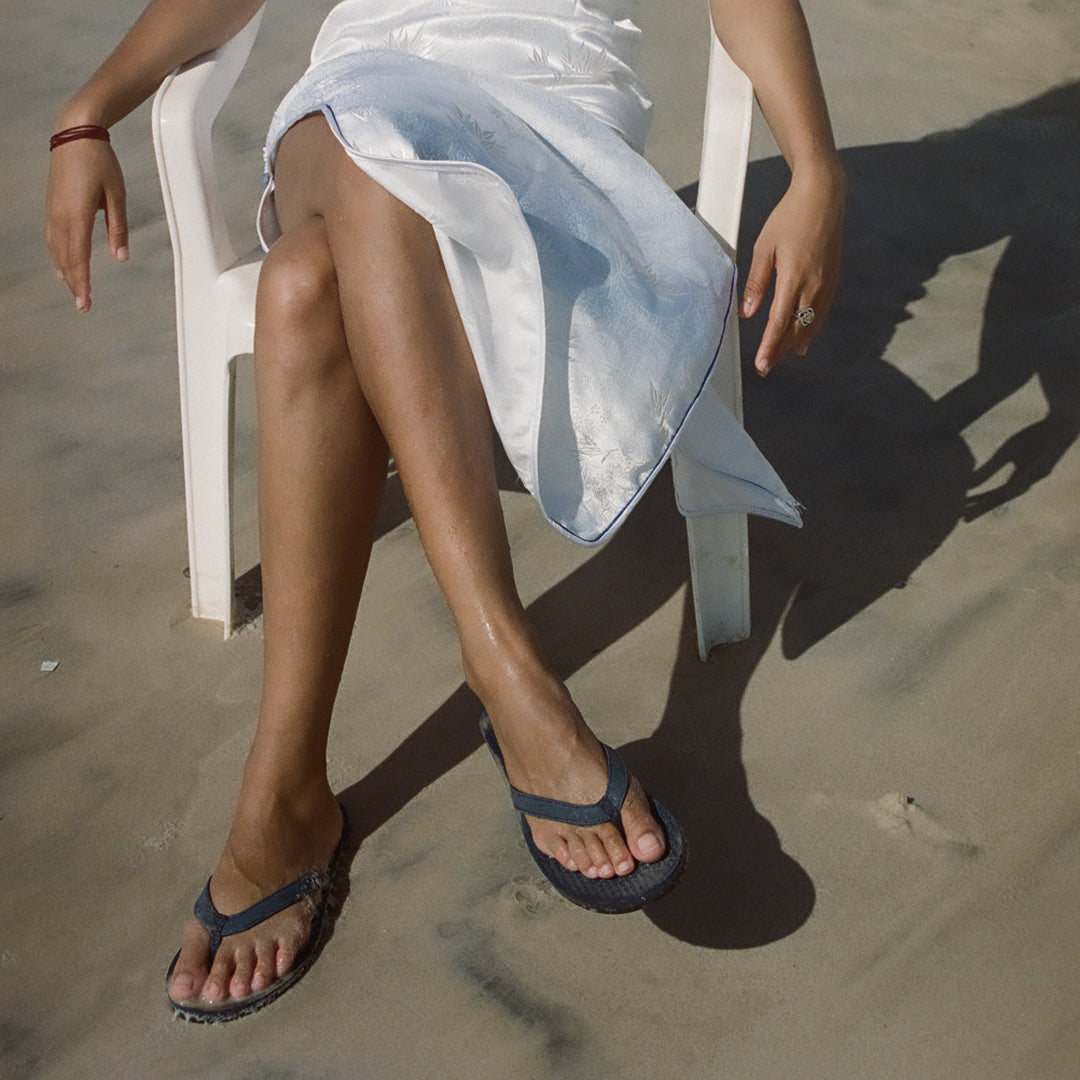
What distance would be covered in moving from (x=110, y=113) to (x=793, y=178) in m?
0.84

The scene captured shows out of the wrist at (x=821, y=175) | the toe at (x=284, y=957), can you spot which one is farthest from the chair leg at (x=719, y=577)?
the toe at (x=284, y=957)

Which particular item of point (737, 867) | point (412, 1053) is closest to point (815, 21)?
point (737, 867)

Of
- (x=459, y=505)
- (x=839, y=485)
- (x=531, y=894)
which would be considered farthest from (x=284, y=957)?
(x=839, y=485)

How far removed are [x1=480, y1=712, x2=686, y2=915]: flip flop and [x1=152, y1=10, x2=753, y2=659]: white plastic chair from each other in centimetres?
45

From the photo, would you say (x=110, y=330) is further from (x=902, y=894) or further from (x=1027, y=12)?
(x=1027, y=12)

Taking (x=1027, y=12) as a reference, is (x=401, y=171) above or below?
above

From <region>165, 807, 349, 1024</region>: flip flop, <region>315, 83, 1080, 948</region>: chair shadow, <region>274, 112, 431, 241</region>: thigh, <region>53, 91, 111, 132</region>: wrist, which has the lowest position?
<region>315, 83, 1080, 948</region>: chair shadow

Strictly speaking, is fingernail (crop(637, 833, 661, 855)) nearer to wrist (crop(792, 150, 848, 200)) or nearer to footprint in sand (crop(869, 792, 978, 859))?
footprint in sand (crop(869, 792, 978, 859))

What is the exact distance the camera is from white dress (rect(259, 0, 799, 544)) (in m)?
1.28

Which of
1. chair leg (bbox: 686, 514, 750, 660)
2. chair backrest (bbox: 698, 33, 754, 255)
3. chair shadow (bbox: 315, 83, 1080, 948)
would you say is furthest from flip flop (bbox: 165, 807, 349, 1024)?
chair backrest (bbox: 698, 33, 754, 255)

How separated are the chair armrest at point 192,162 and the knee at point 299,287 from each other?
0.30 m

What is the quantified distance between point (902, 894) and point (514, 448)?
64 cm

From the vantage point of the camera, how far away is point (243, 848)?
1333 millimetres

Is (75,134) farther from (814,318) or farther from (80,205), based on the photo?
(814,318)
